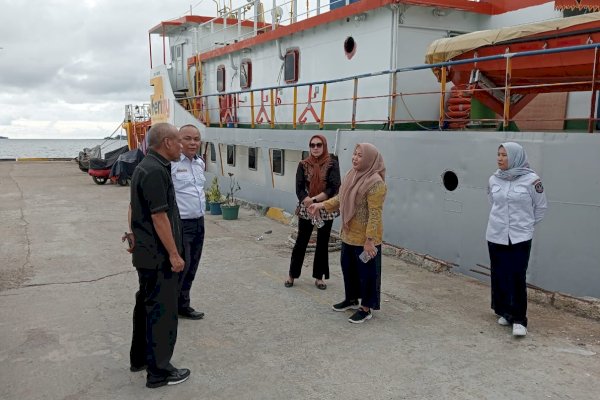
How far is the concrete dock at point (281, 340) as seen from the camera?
3492mm

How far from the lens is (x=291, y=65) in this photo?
10828mm

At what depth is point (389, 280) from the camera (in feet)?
20.2

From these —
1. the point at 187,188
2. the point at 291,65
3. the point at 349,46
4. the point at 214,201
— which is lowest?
the point at 214,201

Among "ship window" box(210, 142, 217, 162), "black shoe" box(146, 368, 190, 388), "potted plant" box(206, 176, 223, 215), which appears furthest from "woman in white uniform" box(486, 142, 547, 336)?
"ship window" box(210, 142, 217, 162)

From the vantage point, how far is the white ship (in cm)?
531

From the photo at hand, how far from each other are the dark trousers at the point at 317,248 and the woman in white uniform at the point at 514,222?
174 cm

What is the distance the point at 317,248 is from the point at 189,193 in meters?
1.71

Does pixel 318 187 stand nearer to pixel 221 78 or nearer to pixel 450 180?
pixel 450 180

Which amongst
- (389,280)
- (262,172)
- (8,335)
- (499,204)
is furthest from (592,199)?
(262,172)

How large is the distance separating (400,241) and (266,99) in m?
6.09

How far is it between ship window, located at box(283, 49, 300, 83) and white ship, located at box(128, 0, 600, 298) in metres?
0.02

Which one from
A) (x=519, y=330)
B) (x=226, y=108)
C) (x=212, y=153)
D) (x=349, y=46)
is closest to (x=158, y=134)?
(x=519, y=330)

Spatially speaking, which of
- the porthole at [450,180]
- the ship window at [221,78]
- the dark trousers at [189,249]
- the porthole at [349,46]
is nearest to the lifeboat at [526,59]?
the porthole at [450,180]

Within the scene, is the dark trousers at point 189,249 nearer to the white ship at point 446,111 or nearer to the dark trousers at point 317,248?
the dark trousers at point 317,248
